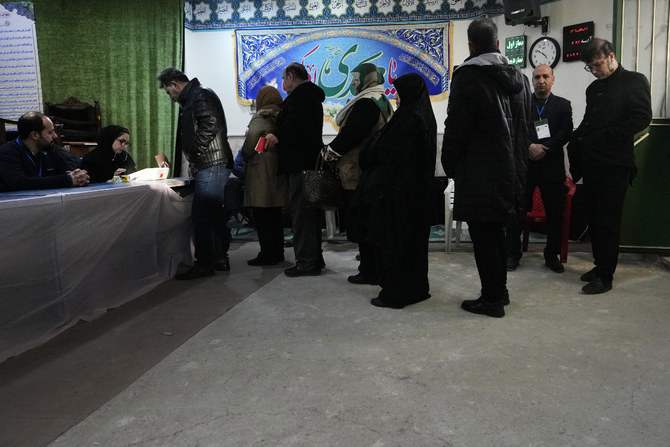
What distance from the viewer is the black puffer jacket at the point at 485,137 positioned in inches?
92.7

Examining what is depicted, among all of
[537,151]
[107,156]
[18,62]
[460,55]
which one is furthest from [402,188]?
[18,62]

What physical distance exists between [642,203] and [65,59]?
6074mm

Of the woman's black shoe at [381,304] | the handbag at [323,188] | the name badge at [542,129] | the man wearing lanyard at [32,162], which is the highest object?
the name badge at [542,129]

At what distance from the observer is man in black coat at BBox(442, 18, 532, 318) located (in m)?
2.36

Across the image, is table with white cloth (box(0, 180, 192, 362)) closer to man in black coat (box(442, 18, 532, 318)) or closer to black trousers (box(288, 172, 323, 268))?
black trousers (box(288, 172, 323, 268))

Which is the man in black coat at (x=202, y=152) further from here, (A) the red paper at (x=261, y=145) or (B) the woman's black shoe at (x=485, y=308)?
(B) the woman's black shoe at (x=485, y=308)

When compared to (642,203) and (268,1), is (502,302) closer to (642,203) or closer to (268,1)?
(642,203)

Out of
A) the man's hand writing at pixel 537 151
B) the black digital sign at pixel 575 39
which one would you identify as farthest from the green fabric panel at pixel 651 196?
the black digital sign at pixel 575 39

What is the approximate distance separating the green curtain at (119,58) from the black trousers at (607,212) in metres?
4.58

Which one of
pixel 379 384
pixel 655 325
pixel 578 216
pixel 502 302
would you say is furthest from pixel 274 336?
pixel 578 216

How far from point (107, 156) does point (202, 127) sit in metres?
1.12

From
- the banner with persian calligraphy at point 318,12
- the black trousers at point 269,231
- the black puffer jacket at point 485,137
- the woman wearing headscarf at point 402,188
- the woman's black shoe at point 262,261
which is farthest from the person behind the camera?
the banner with persian calligraphy at point 318,12

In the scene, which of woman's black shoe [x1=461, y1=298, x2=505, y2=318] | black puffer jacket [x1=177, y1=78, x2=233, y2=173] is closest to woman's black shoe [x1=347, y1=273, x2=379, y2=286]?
woman's black shoe [x1=461, y1=298, x2=505, y2=318]

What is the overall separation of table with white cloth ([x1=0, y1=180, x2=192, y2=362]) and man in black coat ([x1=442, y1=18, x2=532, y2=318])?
1.80 metres
